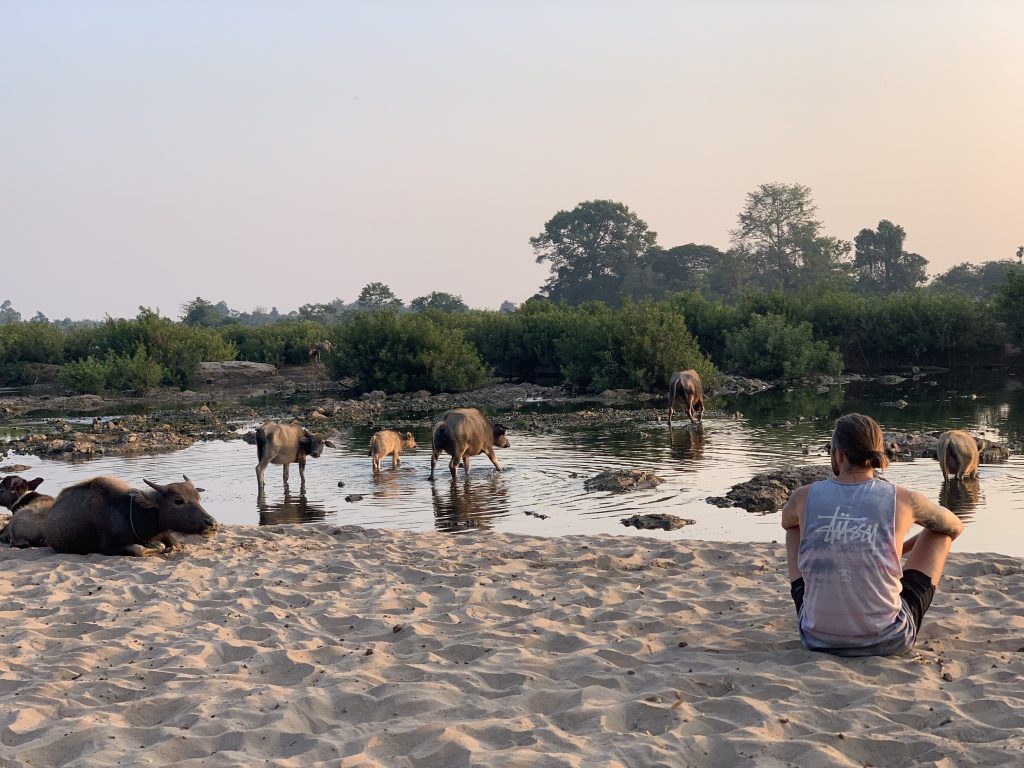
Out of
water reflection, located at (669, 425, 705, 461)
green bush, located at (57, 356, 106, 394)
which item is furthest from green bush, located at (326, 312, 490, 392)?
water reflection, located at (669, 425, 705, 461)

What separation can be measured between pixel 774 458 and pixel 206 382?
29048mm

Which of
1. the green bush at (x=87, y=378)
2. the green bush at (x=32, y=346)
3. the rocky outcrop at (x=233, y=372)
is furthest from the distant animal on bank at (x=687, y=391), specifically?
the green bush at (x=32, y=346)

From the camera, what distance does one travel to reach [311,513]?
12.6 meters

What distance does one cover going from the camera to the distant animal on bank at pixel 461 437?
14781 millimetres

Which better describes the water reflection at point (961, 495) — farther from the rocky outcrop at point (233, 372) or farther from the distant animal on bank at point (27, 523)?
the rocky outcrop at point (233, 372)

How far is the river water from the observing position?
37.2 ft

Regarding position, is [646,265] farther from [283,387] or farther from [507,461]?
[507,461]

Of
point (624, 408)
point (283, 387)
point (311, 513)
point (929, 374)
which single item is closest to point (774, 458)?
point (311, 513)

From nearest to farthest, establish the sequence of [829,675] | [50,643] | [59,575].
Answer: [829,675], [50,643], [59,575]

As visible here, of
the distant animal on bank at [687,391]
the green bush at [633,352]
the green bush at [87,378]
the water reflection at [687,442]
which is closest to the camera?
the water reflection at [687,442]

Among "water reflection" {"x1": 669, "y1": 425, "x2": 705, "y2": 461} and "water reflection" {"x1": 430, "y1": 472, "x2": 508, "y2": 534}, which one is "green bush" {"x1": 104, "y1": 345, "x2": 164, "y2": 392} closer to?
"water reflection" {"x1": 669, "y1": 425, "x2": 705, "y2": 461}

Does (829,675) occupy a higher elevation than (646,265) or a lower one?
lower

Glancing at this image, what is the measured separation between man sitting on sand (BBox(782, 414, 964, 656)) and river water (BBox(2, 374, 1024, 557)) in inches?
184

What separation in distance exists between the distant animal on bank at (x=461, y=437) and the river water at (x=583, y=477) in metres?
0.36
